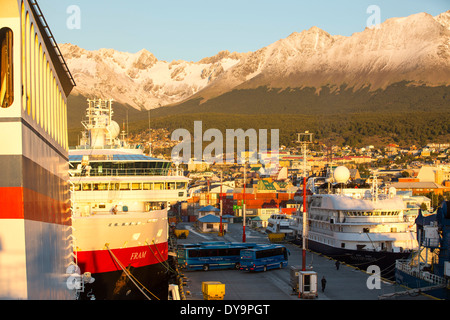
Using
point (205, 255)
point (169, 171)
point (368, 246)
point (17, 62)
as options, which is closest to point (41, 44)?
point (17, 62)

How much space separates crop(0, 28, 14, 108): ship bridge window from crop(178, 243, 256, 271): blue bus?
2607 cm

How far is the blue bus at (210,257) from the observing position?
108ft

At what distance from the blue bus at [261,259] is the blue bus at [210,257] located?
1.15m

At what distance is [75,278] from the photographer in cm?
1262

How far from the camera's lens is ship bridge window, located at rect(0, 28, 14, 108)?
702 centimetres

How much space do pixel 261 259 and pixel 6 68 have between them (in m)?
26.6

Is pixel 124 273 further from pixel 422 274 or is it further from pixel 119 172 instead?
pixel 422 274

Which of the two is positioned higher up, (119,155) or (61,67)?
(61,67)

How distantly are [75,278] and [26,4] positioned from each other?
6662 mm

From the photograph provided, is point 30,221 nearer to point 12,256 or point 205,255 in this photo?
point 12,256

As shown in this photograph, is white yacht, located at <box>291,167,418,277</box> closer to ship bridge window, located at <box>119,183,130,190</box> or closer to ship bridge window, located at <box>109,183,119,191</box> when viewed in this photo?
ship bridge window, located at <box>119,183,130,190</box>

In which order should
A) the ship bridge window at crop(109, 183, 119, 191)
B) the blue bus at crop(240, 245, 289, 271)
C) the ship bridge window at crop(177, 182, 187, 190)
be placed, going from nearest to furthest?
the ship bridge window at crop(109, 183, 119, 191)
the blue bus at crop(240, 245, 289, 271)
the ship bridge window at crop(177, 182, 187, 190)

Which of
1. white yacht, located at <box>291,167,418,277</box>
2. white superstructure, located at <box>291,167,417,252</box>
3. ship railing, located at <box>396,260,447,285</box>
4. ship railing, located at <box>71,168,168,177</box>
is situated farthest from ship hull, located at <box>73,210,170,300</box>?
white superstructure, located at <box>291,167,417,252</box>

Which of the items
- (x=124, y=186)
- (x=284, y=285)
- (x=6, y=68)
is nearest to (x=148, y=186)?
(x=124, y=186)
